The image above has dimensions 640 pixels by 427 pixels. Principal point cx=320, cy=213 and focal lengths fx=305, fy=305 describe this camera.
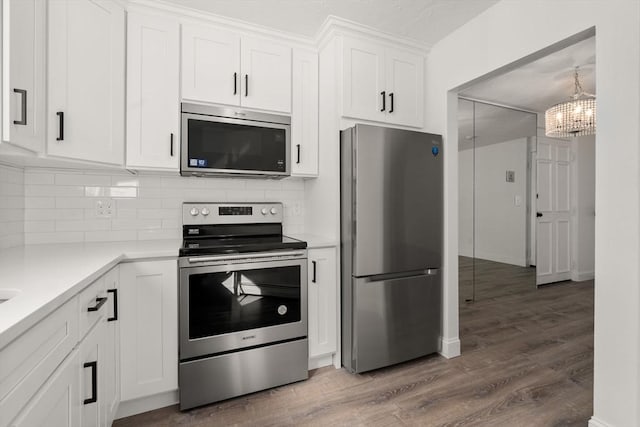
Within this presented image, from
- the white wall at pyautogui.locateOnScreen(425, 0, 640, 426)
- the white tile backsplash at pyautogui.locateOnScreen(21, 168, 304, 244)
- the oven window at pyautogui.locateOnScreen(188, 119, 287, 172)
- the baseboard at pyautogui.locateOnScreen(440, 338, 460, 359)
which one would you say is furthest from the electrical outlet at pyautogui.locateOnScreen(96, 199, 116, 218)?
the white wall at pyautogui.locateOnScreen(425, 0, 640, 426)

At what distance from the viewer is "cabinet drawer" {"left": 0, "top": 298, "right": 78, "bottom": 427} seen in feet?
2.17

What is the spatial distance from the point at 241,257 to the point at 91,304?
769 mm

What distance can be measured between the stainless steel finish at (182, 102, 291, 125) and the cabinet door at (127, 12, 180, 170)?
0.09 metres

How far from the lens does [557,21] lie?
5.37ft

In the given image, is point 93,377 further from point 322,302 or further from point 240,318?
point 322,302

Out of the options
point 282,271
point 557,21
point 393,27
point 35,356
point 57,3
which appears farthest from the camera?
point 393,27

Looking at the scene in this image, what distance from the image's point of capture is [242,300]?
186 cm

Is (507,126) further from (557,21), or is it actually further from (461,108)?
(557,21)

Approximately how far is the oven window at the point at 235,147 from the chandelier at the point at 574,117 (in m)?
2.90

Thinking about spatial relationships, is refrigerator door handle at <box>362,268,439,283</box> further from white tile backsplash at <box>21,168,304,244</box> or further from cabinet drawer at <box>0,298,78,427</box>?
cabinet drawer at <box>0,298,78,427</box>

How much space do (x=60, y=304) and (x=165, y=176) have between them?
1475mm

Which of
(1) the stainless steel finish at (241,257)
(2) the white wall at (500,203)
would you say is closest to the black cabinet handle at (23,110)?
(1) the stainless steel finish at (241,257)

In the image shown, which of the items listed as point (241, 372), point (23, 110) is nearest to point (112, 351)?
point (241, 372)

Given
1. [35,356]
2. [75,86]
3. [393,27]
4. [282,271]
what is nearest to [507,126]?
[393,27]
